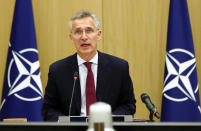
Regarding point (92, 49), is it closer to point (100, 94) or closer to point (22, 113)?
point (100, 94)

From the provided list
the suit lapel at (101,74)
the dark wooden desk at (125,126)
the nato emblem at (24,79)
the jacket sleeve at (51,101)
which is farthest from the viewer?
the nato emblem at (24,79)

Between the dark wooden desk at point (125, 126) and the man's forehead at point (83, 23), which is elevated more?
the man's forehead at point (83, 23)

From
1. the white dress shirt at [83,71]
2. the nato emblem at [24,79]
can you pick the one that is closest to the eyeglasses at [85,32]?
the white dress shirt at [83,71]

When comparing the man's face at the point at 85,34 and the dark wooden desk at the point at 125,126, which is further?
the man's face at the point at 85,34

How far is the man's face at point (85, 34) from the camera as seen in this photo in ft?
10.5

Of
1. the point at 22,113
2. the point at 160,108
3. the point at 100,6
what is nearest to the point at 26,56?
the point at 22,113

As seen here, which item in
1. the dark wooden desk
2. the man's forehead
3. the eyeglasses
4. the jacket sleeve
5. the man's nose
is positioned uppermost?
the man's forehead

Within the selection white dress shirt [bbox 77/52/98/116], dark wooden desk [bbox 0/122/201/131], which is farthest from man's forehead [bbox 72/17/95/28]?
dark wooden desk [bbox 0/122/201/131]

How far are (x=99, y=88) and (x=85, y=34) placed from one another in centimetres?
50

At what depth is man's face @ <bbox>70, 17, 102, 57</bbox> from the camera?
3.19m

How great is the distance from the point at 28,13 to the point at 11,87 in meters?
0.97

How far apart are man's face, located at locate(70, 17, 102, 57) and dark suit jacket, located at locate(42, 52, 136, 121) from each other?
180mm

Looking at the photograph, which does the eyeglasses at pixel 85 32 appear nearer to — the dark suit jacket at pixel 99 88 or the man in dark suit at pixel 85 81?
the man in dark suit at pixel 85 81

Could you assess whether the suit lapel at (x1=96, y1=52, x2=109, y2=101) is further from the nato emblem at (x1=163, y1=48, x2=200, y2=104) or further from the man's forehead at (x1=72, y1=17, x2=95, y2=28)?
the nato emblem at (x1=163, y1=48, x2=200, y2=104)
